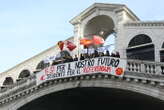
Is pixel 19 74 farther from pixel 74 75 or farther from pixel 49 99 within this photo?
pixel 74 75

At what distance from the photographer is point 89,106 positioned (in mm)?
30391

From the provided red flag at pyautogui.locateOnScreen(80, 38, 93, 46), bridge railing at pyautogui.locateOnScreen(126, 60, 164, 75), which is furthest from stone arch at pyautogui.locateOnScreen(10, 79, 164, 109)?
red flag at pyautogui.locateOnScreen(80, 38, 93, 46)

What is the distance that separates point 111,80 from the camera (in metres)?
24.0

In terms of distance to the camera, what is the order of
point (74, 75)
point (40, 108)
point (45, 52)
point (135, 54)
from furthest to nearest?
1. point (45, 52)
2. point (40, 108)
3. point (135, 54)
4. point (74, 75)

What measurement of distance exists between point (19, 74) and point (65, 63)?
9816mm

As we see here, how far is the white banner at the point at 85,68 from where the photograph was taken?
23.8 m

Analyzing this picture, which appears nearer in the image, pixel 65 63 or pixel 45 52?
pixel 65 63

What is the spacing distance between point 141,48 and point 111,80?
14.4ft

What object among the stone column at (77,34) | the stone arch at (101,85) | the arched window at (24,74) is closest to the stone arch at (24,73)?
the arched window at (24,74)

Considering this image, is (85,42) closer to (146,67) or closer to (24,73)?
(146,67)

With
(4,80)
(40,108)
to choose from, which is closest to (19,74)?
(4,80)

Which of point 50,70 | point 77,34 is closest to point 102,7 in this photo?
point 77,34

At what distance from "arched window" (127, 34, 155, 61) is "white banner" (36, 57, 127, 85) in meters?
3.69

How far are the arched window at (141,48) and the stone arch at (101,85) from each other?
4.11m
